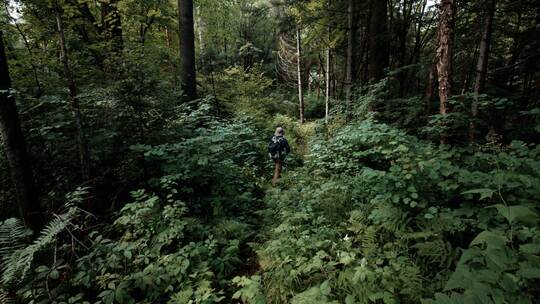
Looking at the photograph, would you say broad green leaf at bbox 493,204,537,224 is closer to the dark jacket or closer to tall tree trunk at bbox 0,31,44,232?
tall tree trunk at bbox 0,31,44,232

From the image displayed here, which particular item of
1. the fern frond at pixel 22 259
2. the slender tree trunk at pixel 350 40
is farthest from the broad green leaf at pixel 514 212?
the slender tree trunk at pixel 350 40

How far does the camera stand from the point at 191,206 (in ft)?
16.1

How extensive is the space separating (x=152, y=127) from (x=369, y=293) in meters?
4.71

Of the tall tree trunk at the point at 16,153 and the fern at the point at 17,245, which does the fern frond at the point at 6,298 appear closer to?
the fern at the point at 17,245

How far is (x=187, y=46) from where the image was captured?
750cm

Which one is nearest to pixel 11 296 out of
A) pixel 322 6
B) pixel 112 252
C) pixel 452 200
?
pixel 112 252

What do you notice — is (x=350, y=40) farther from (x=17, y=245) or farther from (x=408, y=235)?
(x=17, y=245)

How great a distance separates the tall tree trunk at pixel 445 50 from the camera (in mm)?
4551

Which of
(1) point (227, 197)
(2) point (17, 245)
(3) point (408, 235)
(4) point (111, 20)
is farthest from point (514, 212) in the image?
(4) point (111, 20)

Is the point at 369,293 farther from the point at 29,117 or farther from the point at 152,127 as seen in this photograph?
the point at 29,117

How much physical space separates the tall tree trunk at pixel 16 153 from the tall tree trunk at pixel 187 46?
409 cm

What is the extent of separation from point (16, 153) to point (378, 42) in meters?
9.58

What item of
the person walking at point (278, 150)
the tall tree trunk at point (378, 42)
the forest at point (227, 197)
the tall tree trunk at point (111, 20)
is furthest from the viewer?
the tall tree trunk at point (378, 42)

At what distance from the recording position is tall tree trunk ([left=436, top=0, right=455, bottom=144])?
14.9 feet
